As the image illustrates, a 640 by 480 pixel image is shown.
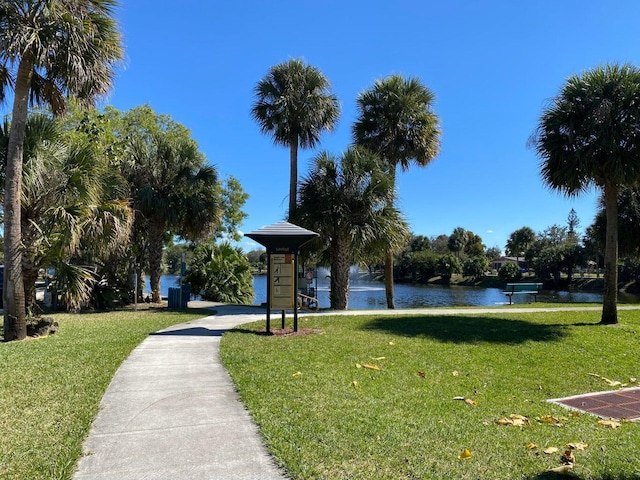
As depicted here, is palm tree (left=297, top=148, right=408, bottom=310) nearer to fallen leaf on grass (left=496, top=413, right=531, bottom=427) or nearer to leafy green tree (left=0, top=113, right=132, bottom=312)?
leafy green tree (left=0, top=113, right=132, bottom=312)

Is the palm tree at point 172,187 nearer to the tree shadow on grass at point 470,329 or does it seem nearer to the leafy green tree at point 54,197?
the leafy green tree at point 54,197

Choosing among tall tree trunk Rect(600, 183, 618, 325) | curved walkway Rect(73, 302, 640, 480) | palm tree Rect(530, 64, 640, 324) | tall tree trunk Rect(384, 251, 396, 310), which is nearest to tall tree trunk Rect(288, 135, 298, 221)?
tall tree trunk Rect(384, 251, 396, 310)

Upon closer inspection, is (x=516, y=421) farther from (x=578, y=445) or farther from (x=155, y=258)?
(x=155, y=258)

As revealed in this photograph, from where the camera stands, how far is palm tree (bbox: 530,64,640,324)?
11.7m

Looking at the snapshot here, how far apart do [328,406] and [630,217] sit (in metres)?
24.5

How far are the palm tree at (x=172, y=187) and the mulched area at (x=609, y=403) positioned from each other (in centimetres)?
1458

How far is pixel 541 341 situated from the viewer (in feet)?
33.3

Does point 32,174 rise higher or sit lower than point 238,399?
higher

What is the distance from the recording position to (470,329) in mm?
11445

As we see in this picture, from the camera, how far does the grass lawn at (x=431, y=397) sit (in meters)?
3.92

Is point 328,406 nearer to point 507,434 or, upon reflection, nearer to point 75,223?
point 507,434

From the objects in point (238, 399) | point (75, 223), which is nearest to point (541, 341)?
point (238, 399)

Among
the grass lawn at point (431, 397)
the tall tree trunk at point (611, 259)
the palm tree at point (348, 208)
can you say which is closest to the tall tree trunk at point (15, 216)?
the grass lawn at point (431, 397)

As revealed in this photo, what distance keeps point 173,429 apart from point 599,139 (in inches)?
470
